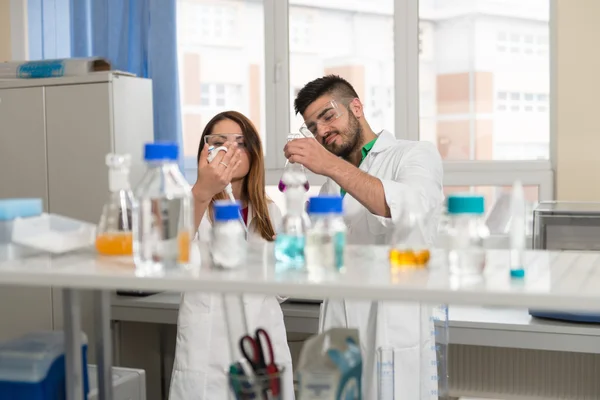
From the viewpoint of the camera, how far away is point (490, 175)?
2996 millimetres

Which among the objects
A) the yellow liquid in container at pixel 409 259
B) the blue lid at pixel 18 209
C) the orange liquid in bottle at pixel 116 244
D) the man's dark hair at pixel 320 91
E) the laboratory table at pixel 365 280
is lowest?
the laboratory table at pixel 365 280

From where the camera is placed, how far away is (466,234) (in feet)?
3.74

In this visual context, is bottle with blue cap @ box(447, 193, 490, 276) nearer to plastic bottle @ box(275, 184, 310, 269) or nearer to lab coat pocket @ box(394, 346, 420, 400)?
plastic bottle @ box(275, 184, 310, 269)

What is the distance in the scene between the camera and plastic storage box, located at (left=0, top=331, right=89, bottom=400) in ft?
4.52

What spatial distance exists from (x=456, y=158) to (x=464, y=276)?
2038mm

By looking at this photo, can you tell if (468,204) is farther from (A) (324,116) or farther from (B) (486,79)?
(B) (486,79)

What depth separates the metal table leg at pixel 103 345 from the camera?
1.44 meters

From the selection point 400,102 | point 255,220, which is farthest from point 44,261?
point 400,102

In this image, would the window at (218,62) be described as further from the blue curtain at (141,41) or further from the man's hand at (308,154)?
the man's hand at (308,154)

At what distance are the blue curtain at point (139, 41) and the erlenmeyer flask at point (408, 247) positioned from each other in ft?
7.19

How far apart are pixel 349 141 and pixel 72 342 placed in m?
1.03

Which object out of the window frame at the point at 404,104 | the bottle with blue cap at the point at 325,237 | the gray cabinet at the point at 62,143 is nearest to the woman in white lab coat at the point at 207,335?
the bottle with blue cap at the point at 325,237

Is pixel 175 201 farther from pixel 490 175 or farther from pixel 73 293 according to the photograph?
pixel 490 175

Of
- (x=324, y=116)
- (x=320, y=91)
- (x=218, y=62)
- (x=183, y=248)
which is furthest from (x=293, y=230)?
(x=218, y=62)
